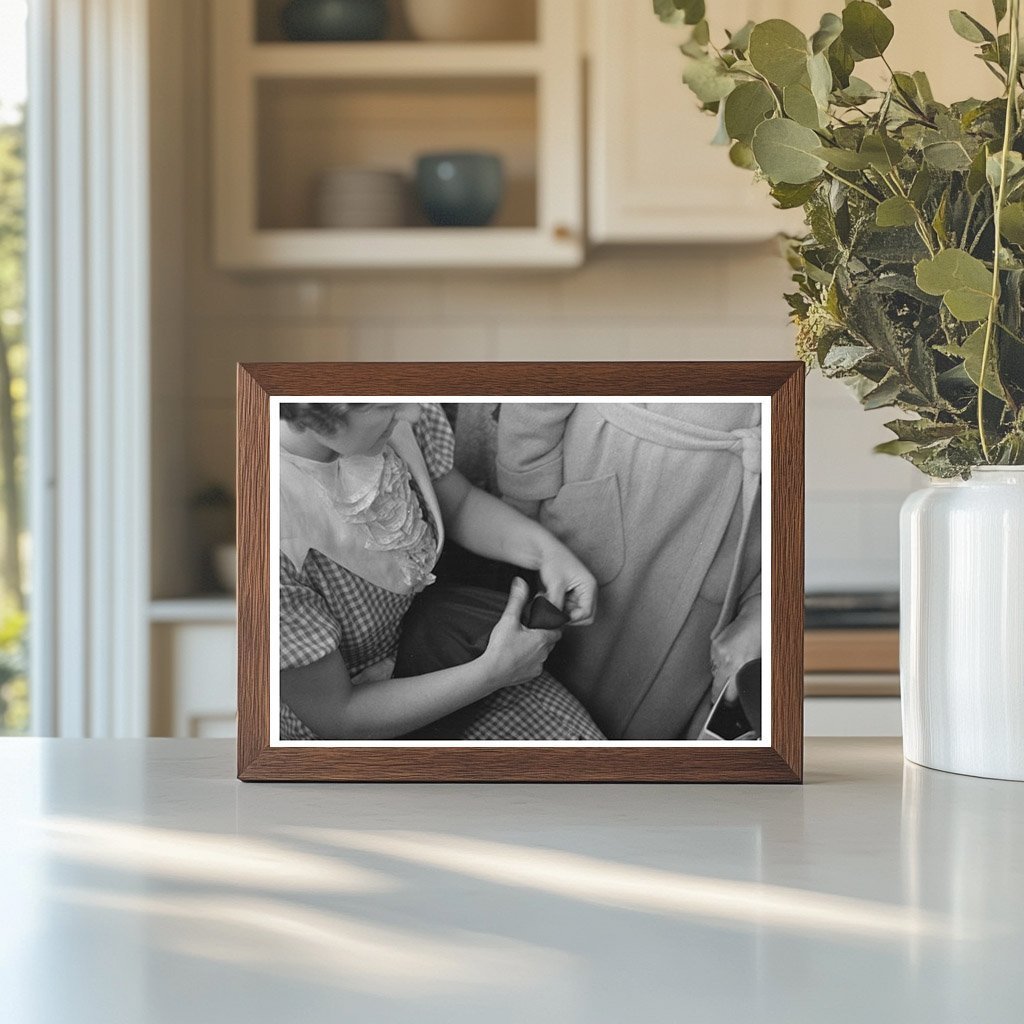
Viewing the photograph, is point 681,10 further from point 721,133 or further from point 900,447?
point 900,447

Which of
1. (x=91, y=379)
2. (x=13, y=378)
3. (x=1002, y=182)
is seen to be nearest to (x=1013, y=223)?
(x=1002, y=182)

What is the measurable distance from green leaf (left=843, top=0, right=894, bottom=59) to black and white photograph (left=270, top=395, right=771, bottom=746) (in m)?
0.18

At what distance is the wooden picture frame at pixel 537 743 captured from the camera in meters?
0.62

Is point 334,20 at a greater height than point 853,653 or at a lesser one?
greater

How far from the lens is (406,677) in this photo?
618 mm

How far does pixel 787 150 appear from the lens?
56 cm

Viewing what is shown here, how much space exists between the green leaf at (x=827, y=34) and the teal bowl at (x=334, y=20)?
1.98 m

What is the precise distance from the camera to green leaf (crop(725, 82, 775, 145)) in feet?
1.95

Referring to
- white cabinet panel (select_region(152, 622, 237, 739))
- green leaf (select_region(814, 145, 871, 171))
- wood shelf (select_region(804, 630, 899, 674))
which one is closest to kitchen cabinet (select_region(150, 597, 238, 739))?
white cabinet panel (select_region(152, 622, 237, 739))

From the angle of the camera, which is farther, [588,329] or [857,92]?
[588,329]

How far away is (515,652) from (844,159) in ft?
0.96

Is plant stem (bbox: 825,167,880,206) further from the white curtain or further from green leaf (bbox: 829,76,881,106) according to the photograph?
the white curtain

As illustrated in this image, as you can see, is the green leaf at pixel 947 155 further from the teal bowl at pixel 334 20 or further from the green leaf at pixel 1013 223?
the teal bowl at pixel 334 20

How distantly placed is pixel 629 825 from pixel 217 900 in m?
0.20
